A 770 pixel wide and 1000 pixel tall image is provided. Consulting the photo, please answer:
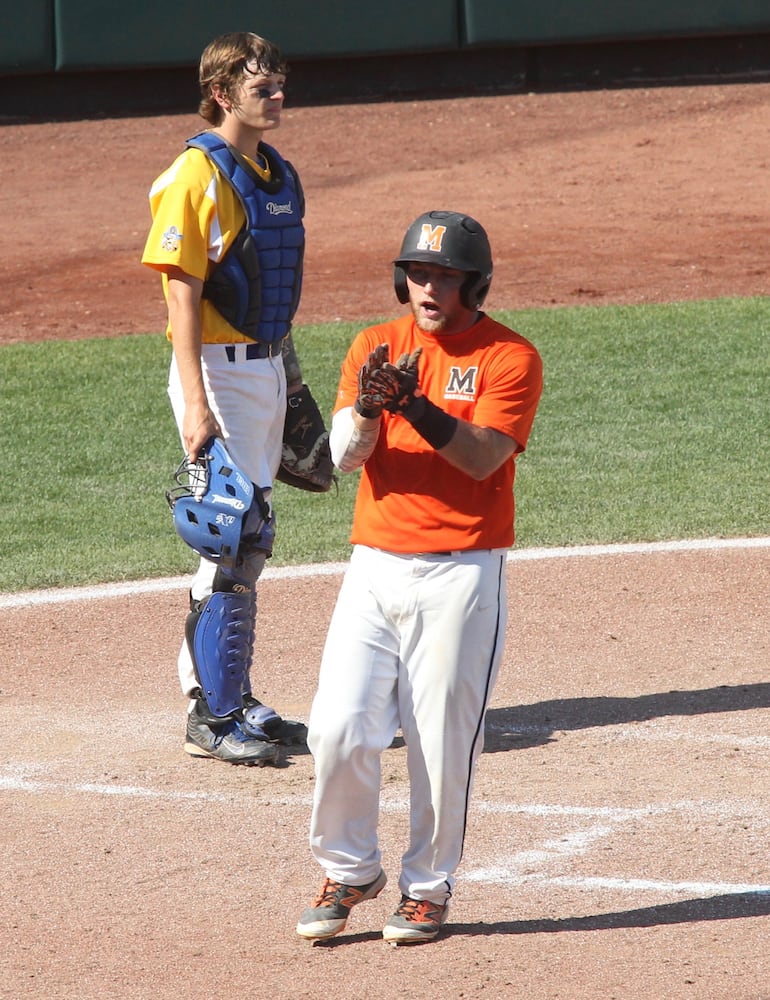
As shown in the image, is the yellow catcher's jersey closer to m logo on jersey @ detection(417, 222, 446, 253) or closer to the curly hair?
the curly hair

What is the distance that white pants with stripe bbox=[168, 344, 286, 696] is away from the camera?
5.14 meters

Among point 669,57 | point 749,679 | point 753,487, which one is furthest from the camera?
point 669,57

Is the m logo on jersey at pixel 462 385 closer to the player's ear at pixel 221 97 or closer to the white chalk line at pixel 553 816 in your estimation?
the white chalk line at pixel 553 816

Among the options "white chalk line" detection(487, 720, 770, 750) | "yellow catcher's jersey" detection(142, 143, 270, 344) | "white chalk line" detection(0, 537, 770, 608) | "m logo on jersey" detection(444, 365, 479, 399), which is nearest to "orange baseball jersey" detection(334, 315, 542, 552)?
"m logo on jersey" detection(444, 365, 479, 399)

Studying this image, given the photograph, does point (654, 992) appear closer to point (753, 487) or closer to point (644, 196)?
point (753, 487)

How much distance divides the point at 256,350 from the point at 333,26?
50.9ft

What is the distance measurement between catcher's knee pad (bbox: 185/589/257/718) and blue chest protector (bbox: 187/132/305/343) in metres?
0.89

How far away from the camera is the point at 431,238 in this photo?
3854 millimetres

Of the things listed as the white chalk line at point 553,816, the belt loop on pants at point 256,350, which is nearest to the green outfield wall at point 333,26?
the belt loop on pants at point 256,350

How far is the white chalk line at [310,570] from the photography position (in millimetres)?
7219

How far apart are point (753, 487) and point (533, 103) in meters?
12.9

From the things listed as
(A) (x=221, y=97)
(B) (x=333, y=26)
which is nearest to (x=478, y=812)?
(A) (x=221, y=97)

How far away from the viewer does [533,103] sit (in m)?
20.5

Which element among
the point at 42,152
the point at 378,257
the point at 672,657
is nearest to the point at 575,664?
A: the point at 672,657
